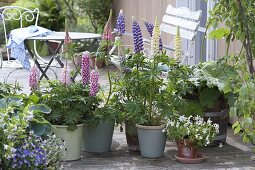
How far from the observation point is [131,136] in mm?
4969

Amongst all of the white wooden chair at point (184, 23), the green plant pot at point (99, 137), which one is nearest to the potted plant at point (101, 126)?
the green plant pot at point (99, 137)

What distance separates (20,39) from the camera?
6.77 m

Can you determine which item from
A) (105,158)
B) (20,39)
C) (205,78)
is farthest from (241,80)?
(20,39)

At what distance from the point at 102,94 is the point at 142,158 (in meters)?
0.60

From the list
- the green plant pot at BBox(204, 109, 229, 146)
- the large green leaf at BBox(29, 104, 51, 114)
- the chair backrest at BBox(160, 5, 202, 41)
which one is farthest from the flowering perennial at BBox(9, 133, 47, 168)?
the chair backrest at BBox(160, 5, 202, 41)

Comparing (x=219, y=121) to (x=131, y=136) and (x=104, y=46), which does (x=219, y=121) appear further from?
(x=104, y=46)

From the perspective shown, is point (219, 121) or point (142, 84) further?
point (219, 121)

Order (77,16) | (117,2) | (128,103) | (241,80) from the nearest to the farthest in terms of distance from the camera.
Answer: (241,80) < (128,103) < (117,2) < (77,16)

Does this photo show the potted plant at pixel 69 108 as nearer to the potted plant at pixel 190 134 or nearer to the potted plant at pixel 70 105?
the potted plant at pixel 70 105

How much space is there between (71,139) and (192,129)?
0.93 m

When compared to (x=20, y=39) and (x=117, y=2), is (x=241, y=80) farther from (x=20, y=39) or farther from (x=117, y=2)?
(x=117, y=2)

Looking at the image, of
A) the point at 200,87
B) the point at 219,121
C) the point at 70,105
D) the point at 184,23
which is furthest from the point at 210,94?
the point at 184,23

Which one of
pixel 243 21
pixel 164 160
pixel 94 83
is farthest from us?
pixel 164 160

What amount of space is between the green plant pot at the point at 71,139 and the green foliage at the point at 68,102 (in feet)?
0.18
